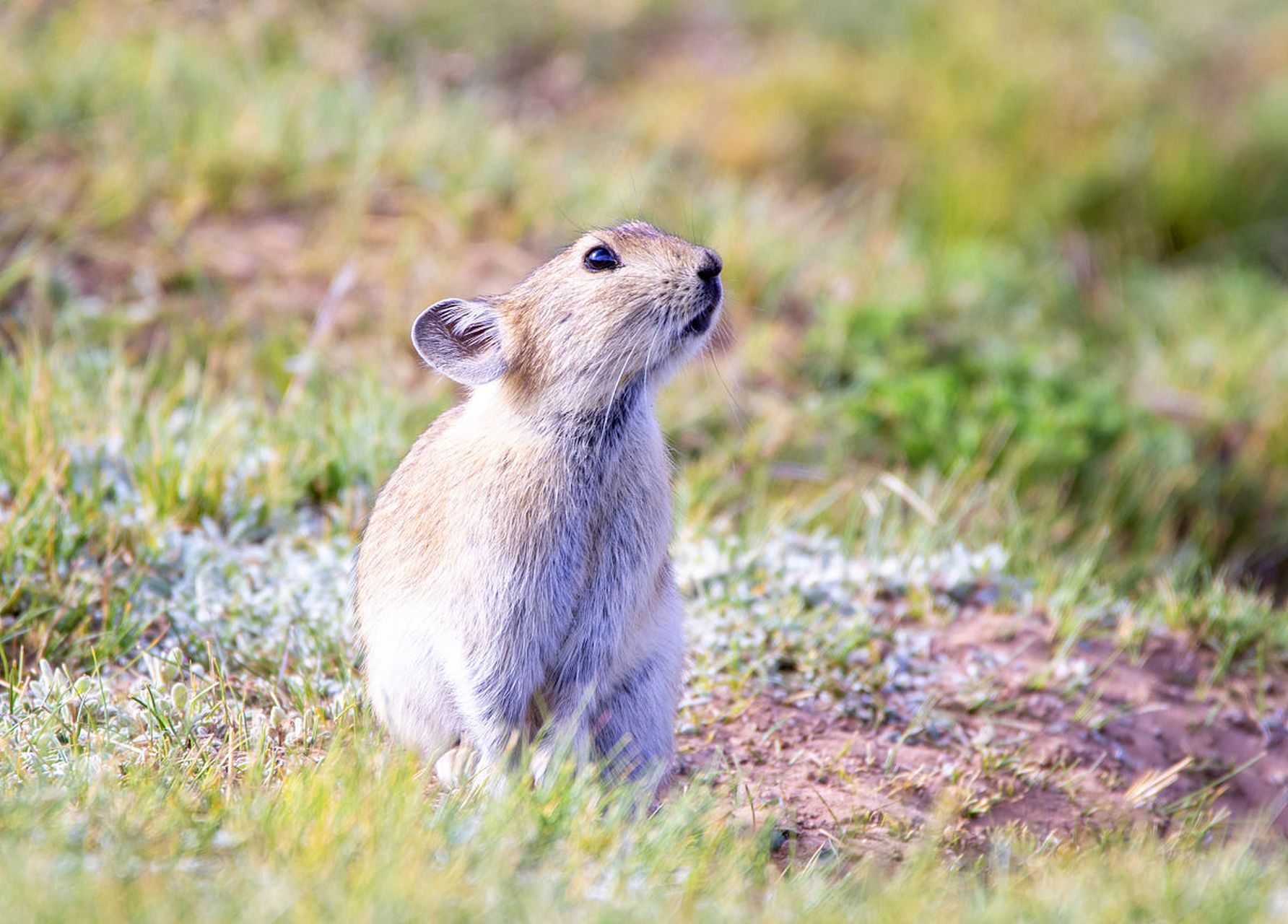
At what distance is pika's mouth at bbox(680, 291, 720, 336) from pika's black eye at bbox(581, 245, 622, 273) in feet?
0.86

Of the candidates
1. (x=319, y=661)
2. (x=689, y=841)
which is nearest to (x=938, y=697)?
(x=689, y=841)

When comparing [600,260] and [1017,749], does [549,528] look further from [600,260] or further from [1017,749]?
[1017,749]

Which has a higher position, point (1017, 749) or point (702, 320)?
point (702, 320)

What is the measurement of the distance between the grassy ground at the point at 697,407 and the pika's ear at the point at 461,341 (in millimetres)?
1010

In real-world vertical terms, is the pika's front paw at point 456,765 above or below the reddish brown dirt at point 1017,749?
above

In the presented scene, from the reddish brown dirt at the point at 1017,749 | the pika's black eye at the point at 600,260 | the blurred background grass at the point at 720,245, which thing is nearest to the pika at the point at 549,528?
the pika's black eye at the point at 600,260

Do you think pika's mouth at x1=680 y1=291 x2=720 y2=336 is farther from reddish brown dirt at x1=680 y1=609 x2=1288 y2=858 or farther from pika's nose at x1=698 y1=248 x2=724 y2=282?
reddish brown dirt at x1=680 y1=609 x2=1288 y2=858

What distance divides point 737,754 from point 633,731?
1.80 feet

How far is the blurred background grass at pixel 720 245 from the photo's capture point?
5.90m

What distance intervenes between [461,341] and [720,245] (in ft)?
12.6

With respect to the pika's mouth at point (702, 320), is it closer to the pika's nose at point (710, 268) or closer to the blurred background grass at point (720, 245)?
the pika's nose at point (710, 268)

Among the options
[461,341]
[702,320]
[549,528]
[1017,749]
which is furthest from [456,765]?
[1017,749]

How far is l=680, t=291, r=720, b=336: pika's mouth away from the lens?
151 inches

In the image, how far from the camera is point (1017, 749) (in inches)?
181
